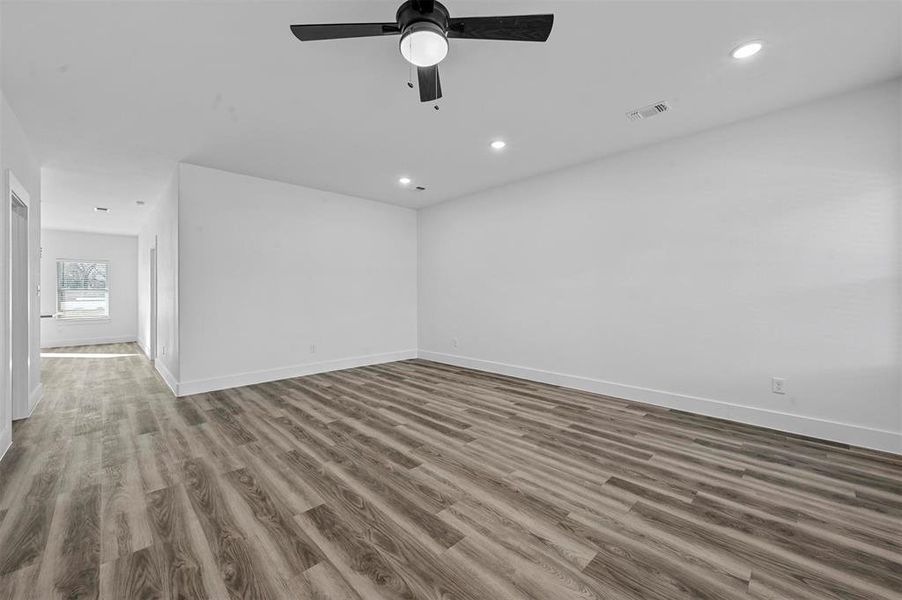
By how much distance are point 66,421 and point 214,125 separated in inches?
120

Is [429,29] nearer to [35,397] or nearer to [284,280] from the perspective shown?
[284,280]

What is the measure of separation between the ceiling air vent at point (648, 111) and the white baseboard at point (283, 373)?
4782 millimetres

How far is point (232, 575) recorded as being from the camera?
4.99ft

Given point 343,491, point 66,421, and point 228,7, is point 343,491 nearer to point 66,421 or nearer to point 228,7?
point 228,7

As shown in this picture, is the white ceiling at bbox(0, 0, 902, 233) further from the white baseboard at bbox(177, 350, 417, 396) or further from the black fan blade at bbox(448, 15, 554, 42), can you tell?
the white baseboard at bbox(177, 350, 417, 396)

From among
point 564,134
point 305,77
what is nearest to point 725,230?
point 564,134

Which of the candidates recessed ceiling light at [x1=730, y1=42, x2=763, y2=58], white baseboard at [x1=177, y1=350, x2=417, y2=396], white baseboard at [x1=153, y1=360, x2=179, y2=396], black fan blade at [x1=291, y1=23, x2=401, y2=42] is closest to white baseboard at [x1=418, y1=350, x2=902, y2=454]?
white baseboard at [x1=177, y1=350, x2=417, y2=396]

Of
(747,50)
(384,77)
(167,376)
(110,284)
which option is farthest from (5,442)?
(110,284)

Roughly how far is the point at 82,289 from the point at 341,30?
10.5 meters

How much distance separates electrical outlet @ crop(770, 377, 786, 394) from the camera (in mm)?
3078

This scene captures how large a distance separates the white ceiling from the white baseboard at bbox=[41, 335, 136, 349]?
255 inches

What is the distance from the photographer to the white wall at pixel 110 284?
8.09m

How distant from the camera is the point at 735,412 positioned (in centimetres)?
329

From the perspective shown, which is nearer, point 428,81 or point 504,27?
point 504,27
